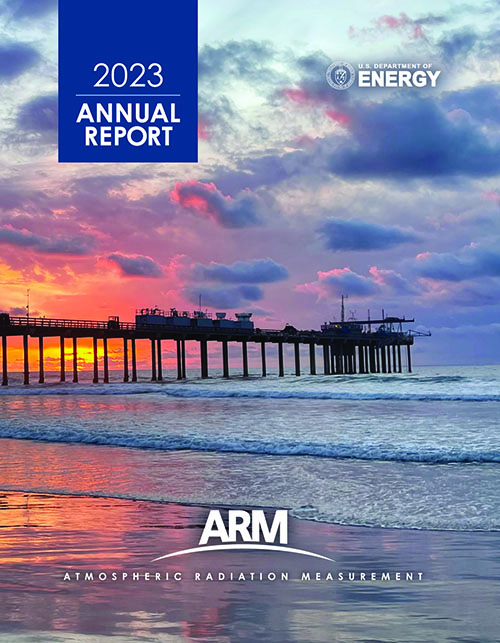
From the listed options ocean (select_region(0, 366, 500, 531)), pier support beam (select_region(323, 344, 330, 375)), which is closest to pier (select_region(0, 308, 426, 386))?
pier support beam (select_region(323, 344, 330, 375))

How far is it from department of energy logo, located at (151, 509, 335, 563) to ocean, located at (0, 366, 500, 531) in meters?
0.55

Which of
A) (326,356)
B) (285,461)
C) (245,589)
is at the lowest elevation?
(285,461)

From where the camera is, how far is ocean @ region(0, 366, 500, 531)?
9.62 metres

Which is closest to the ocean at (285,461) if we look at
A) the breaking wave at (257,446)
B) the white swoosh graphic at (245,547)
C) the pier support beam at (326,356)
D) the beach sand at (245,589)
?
the breaking wave at (257,446)

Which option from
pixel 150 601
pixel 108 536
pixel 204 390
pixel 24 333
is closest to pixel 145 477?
pixel 108 536

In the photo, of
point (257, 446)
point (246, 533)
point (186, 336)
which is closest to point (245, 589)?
point (246, 533)

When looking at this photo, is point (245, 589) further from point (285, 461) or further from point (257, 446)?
point (257, 446)

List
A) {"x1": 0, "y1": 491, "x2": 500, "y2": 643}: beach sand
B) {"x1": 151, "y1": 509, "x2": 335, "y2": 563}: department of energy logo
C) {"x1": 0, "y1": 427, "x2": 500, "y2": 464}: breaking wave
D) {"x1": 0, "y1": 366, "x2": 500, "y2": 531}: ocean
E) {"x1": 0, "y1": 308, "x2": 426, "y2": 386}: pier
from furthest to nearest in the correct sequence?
{"x1": 0, "y1": 308, "x2": 426, "y2": 386}: pier < {"x1": 0, "y1": 427, "x2": 500, "y2": 464}: breaking wave < {"x1": 0, "y1": 366, "x2": 500, "y2": 531}: ocean < {"x1": 151, "y1": 509, "x2": 335, "y2": 563}: department of energy logo < {"x1": 0, "y1": 491, "x2": 500, "y2": 643}: beach sand

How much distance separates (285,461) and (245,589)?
9298 millimetres

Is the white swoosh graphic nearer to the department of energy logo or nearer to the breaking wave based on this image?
the department of energy logo

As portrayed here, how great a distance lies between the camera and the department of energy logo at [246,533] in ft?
22.5

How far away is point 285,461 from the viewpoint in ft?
47.9

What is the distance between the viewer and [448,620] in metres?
4.61

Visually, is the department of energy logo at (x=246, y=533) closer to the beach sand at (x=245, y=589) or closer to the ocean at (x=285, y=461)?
the beach sand at (x=245, y=589)
